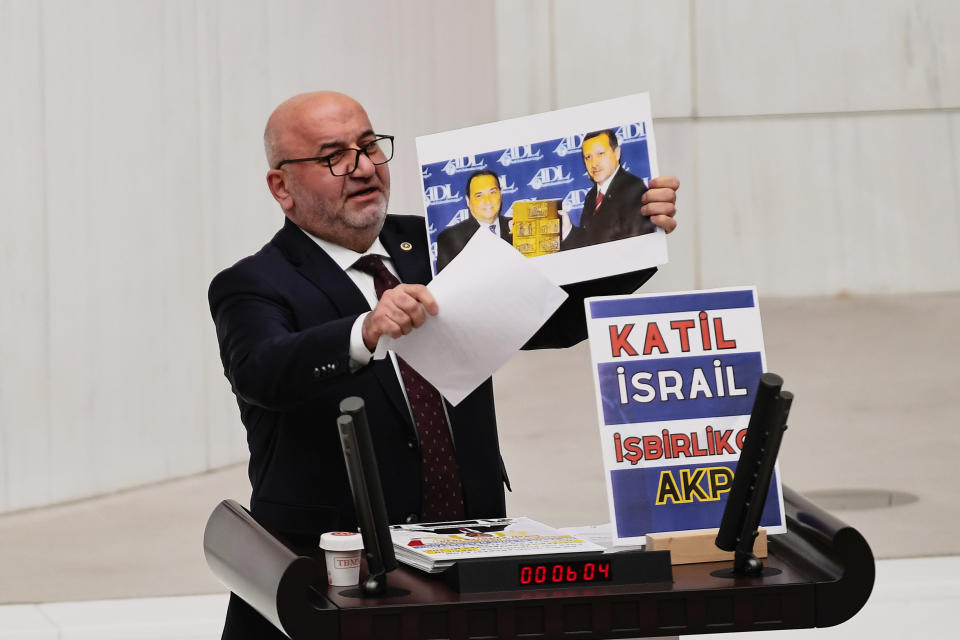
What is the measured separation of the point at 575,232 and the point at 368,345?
40 centimetres

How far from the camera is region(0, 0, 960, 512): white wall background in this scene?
17.8 ft

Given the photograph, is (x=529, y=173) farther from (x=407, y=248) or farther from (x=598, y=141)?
(x=407, y=248)

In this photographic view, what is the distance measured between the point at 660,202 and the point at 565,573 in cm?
63

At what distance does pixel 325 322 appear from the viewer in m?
1.93

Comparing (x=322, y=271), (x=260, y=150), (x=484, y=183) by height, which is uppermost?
(x=260, y=150)

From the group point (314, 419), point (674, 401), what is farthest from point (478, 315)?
point (314, 419)

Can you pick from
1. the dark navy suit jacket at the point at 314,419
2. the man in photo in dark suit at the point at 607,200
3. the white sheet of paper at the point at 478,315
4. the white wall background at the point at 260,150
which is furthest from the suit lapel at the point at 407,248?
the white wall background at the point at 260,150

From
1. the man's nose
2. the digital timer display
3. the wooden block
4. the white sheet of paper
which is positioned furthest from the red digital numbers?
the man's nose

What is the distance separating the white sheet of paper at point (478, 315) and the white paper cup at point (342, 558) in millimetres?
244

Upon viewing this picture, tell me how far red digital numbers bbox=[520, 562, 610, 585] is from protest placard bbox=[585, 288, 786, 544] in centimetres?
9

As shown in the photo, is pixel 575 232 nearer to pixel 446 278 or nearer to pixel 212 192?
pixel 446 278

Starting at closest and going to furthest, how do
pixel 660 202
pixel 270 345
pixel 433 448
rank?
pixel 270 345 < pixel 660 202 < pixel 433 448

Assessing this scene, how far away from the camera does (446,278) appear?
1622 millimetres

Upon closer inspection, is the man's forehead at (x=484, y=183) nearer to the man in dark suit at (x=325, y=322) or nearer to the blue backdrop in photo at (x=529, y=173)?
the blue backdrop in photo at (x=529, y=173)
